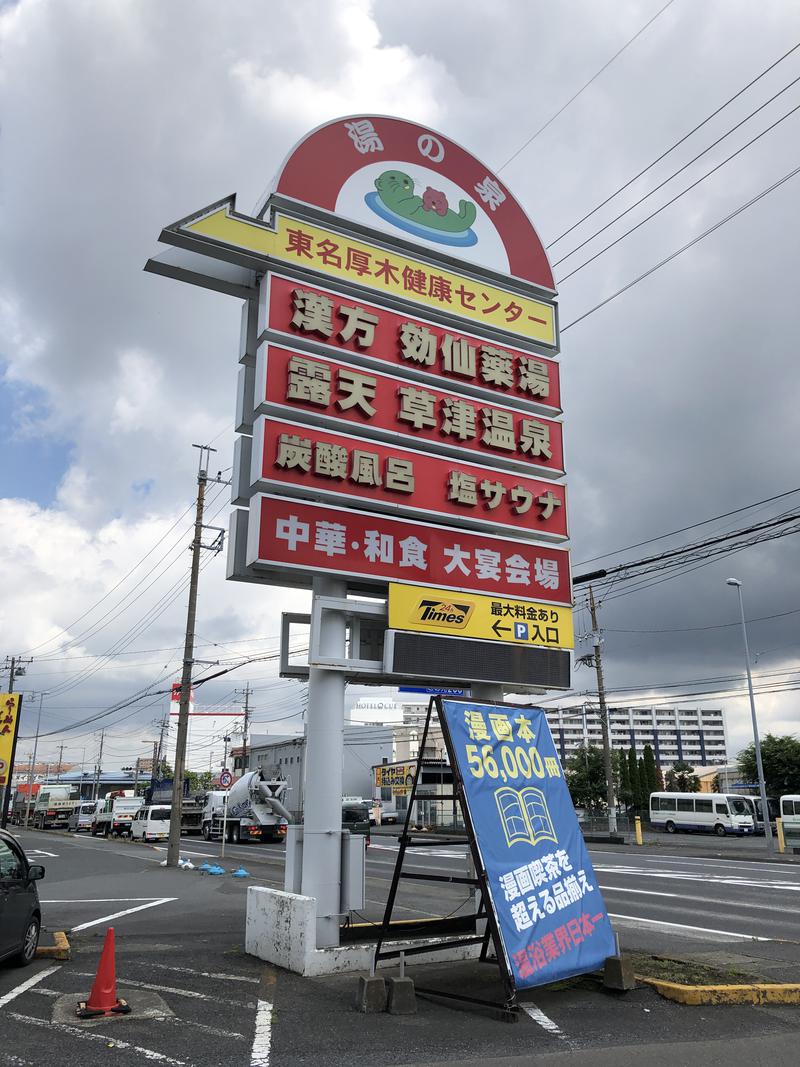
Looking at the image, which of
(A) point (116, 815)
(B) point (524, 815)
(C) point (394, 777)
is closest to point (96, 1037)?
(B) point (524, 815)

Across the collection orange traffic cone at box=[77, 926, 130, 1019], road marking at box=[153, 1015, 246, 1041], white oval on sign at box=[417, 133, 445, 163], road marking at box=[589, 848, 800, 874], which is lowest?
road marking at box=[589, 848, 800, 874]

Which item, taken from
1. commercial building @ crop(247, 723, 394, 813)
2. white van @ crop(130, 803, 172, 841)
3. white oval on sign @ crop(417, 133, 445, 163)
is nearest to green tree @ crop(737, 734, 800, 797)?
commercial building @ crop(247, 723, 394, 813)

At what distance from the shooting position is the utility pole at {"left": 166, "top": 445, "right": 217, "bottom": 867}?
2444 cm

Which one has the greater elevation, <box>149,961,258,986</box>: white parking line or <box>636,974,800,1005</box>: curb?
<box>636,974,800,1005</box>: curb

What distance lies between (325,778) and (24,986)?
3578 mm

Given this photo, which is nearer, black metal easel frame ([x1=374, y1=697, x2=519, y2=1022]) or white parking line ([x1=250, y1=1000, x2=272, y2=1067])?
white parking line ([x1=250, y1=1000, x2=272, y2=1067])

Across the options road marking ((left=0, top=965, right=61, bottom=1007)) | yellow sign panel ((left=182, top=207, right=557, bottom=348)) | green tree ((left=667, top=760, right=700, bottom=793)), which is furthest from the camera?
green tree ((left=667, top=760, right=700, bottom=793))

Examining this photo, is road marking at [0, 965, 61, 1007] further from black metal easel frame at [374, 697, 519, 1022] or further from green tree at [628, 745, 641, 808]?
green tree at [628, 745, 641, 808]

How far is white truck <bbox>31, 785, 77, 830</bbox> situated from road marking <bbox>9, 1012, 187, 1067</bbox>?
58.5 metres

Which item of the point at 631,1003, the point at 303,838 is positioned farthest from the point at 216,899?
the point at 631,1003

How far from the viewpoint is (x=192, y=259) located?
10203 millimetres

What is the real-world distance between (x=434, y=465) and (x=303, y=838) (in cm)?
485

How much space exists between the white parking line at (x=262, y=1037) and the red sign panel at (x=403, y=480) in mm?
5282

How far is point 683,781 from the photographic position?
356ft
